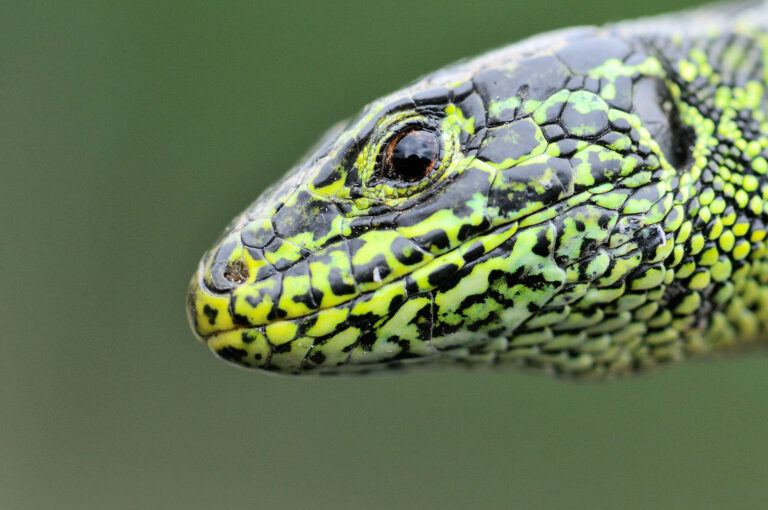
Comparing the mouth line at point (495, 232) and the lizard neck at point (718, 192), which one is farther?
the lizard neck at point (718, 192)

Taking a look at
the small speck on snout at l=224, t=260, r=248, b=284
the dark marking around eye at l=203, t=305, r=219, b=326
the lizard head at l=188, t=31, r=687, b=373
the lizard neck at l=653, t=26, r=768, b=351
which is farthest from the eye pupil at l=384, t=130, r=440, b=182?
the lizard neck at l=653, t=26, r=768, b=351

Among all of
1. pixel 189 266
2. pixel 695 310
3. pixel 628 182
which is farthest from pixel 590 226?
pixel 189 266

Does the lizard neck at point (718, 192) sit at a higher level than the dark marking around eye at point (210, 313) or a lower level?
higher

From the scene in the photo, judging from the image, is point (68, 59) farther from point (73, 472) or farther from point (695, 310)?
point (695, 310)

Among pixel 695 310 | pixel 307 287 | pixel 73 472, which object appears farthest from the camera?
pixel 73 472

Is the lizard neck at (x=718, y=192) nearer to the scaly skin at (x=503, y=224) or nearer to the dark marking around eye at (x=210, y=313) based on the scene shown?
the scaly skin at (x=503, y=224)

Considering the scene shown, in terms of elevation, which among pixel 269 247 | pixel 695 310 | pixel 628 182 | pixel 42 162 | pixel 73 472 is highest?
pixel 42 162

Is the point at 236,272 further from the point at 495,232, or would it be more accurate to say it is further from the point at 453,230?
the point at 495,232

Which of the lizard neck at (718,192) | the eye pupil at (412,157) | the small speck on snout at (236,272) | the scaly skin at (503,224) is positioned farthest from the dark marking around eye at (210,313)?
the lizard neck at (718,192)

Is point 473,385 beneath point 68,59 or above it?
beneath
